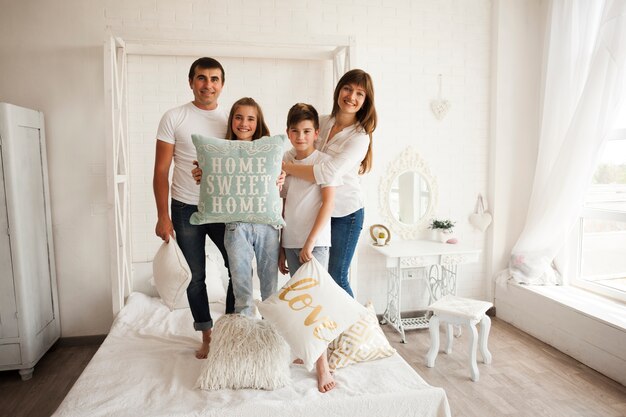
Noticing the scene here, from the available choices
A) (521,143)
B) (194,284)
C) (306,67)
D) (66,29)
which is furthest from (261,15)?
(521,143)

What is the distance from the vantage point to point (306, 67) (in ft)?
12.8

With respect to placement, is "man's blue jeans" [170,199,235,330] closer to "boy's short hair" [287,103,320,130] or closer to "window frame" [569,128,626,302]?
"boy's short hair" [287,103,320,130]

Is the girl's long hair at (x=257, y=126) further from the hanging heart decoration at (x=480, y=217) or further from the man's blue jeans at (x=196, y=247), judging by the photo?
the hanging heart decoration at (x=480, y=217)

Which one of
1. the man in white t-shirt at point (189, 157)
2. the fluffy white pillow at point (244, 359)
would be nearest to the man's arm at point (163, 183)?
the man in white t-shirt at point (189, 157)

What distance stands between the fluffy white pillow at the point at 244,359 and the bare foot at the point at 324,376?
0.16 m

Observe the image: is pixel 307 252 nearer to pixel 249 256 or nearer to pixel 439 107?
pixel 249 256

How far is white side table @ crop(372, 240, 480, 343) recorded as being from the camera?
3.72 metres

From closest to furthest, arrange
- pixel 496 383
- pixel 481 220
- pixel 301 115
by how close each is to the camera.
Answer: pixel 301 115, pixel 496 383, pixel 481 220

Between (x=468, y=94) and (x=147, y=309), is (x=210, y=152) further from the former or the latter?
(x=468, y=94)

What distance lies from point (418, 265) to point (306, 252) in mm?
1833

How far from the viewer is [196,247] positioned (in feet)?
8.13

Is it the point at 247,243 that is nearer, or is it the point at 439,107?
the point at 247,243

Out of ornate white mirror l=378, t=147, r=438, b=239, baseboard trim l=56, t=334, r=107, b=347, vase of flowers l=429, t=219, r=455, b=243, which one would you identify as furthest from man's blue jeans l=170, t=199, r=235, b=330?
vase of flowers l=429, t=219, r=455, b=243

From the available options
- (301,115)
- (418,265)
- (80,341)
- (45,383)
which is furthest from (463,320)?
(80,341)
